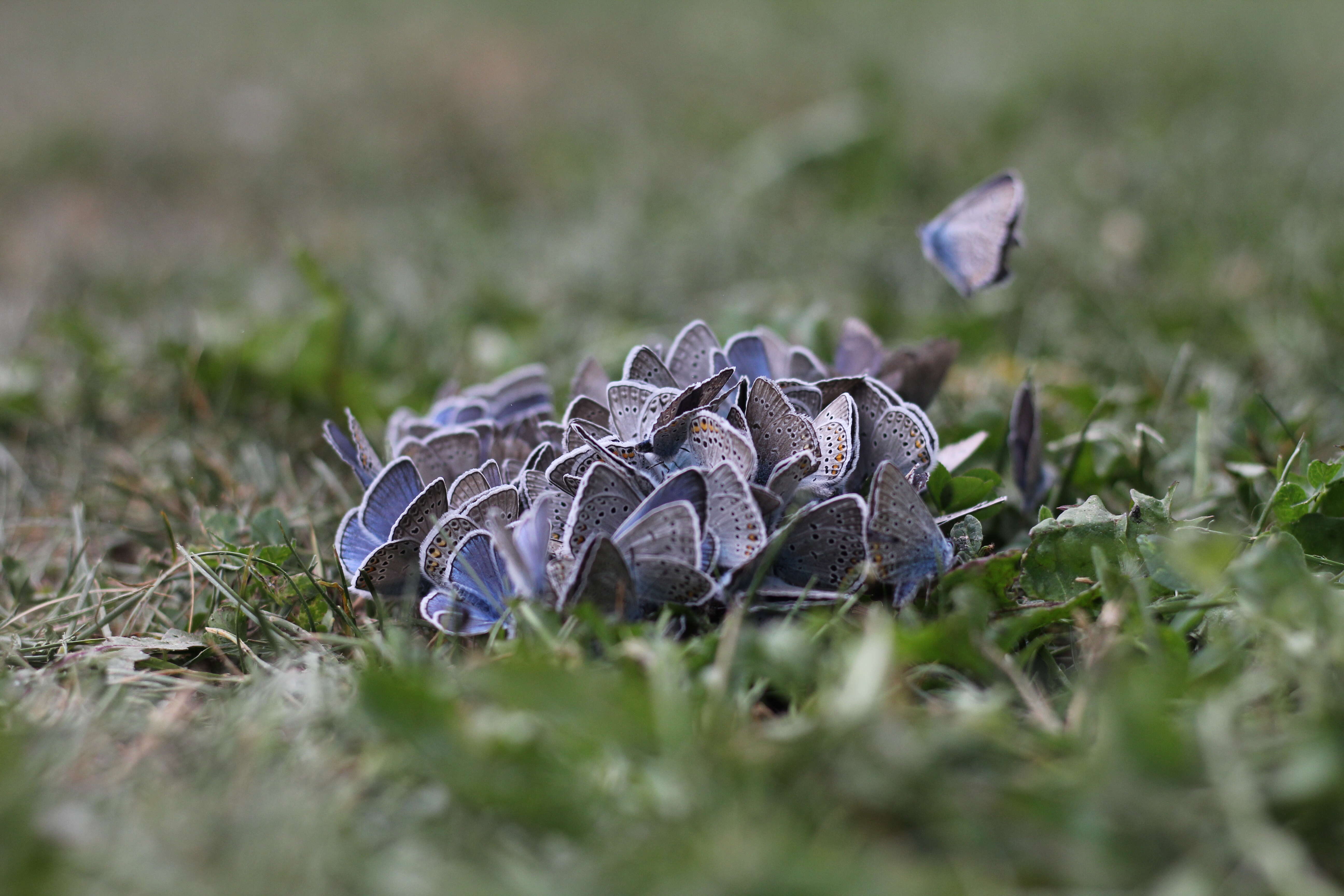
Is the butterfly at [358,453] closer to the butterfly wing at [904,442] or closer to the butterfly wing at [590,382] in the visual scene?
the butterfly wing at [590,382]

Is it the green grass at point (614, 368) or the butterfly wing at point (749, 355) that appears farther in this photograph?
the butterfly wing at point (749, 355)

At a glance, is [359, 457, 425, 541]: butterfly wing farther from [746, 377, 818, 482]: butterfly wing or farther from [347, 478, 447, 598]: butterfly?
[746, 377, 818, 482]: butterfly wing

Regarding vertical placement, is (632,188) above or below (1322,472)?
above

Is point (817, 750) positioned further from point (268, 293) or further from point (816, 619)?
point (268, 293)

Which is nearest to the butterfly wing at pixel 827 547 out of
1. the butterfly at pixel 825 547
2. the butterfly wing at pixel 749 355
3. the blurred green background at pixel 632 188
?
the butterfly at pixel 825 547

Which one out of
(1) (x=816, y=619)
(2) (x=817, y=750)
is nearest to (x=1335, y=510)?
(1) (x=816, y=619)

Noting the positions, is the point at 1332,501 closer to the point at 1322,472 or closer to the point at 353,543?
the point at 1322,472

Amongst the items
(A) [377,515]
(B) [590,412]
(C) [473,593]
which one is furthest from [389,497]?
(B) [590,412]
